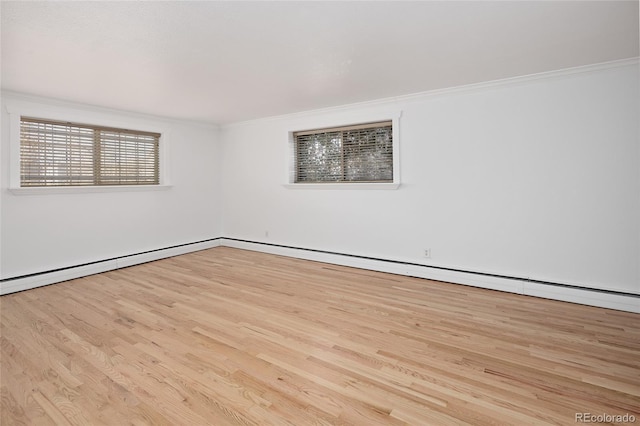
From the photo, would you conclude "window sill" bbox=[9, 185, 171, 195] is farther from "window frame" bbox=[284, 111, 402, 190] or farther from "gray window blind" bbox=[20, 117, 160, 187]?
"window frame" bbox=[284, 111, 402, 190]

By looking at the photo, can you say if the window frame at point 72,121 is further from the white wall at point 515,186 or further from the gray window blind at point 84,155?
the white wall at point 515,186

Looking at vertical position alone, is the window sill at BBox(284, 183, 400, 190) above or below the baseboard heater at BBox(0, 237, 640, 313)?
above

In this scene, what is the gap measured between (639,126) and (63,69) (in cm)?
534

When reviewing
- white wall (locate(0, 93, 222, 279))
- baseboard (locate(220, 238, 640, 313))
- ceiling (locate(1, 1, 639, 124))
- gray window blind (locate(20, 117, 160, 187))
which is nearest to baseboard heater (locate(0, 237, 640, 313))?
baseboard (locate(220, 238, 640, 313))

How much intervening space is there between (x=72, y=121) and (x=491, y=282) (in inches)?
220

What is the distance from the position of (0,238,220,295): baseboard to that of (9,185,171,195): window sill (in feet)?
3.22

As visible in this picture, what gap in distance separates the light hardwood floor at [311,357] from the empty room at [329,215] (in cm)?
2

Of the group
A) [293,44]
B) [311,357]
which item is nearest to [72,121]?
[293,44]

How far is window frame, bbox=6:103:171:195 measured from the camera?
150 inches

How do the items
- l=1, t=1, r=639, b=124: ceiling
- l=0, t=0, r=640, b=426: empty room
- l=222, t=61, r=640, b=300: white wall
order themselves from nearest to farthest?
l=0, t=0, r=640, b=426: empty room
l=1, t=1, r=639, b=124: ceiling
l=222, t=61, r=640, b=300: white wall

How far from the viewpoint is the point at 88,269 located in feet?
14.5

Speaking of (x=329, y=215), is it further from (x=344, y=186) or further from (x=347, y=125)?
(x=347, y=125)

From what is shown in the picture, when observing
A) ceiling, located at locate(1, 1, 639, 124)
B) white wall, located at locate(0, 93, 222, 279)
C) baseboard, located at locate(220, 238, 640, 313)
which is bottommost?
baseboard, located at locate(220, 238, 640, 313)

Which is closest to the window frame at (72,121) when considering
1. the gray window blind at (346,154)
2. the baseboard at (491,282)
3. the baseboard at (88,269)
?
the baseboard at (88,269)
